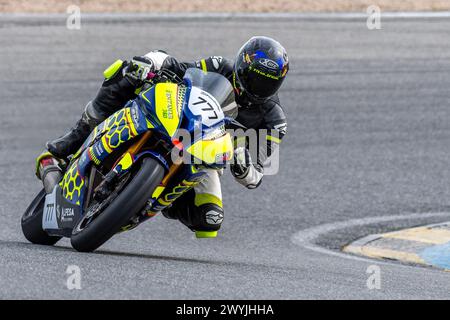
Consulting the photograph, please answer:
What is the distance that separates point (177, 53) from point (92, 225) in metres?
11.6

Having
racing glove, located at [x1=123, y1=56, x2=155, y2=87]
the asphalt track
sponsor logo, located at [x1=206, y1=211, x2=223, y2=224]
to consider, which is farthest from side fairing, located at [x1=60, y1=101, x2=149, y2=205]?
sponsor logo, located at [x1=206, y1=211, x2=223, y2=224]

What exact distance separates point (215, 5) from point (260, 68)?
17.0m

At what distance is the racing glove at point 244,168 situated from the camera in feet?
22.8

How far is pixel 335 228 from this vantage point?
9.50 m

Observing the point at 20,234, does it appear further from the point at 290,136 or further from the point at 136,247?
the point at 290,136

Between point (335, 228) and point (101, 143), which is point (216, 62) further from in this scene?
point (335, 228)

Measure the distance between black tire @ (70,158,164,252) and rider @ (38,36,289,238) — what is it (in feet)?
2.39

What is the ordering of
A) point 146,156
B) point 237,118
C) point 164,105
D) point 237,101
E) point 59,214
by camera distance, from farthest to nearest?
point 237,118 < point 237,101 < point 59,214 < point 164,105 < point 146,156

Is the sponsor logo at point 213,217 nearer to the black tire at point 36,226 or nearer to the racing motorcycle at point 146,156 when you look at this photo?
the racing motorcycle at point 146,156

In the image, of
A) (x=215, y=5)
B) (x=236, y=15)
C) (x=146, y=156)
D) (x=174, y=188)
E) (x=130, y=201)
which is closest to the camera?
(x=130, y=201)

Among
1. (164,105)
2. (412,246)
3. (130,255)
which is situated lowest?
(130,255)

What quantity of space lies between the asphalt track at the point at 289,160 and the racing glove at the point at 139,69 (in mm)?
1047

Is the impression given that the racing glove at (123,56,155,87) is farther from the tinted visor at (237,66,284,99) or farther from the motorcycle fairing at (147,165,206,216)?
the motorcycle fairing at (147,165,206,216)

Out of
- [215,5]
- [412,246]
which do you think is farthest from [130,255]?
[215,5]
